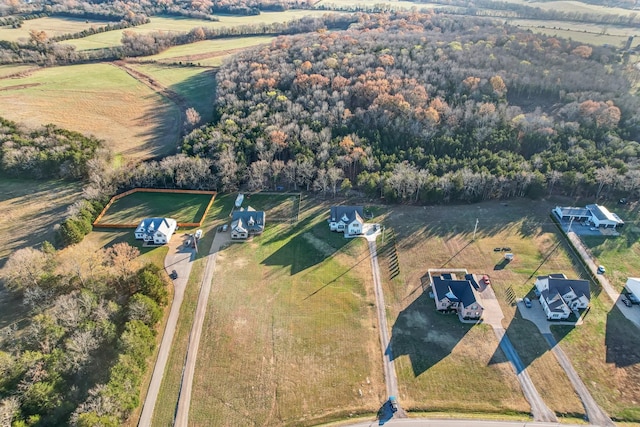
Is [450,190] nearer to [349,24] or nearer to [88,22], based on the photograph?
[349,24]

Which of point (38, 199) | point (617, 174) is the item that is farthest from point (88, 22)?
point (617, 174)

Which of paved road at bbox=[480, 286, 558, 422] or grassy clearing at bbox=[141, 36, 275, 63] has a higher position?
grassy clearing at bbox=[141, 36, 275, 63]

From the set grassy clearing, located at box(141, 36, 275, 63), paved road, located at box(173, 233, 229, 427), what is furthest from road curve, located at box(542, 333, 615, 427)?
grassy clearing, located at box(141, 36, 275, 63)

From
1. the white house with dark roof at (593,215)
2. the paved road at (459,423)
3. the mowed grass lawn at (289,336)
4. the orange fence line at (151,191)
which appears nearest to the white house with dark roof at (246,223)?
the mowed grass lawn at (289,336)

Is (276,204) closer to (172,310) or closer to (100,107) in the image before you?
(172,310)

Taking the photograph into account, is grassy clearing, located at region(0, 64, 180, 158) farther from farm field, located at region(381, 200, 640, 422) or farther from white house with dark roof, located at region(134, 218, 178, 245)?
farm field, located at region(381, 200, 640, 422)

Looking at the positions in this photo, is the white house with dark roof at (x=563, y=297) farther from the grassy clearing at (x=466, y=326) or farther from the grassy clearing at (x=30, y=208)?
the grassy clearing at (x=30, y=208)

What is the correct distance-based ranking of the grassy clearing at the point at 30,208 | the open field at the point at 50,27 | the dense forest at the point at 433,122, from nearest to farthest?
the grassy clearing at the point at 30,208 < the dense forest at the point at 433,122 < the open field at the point at 50,27
